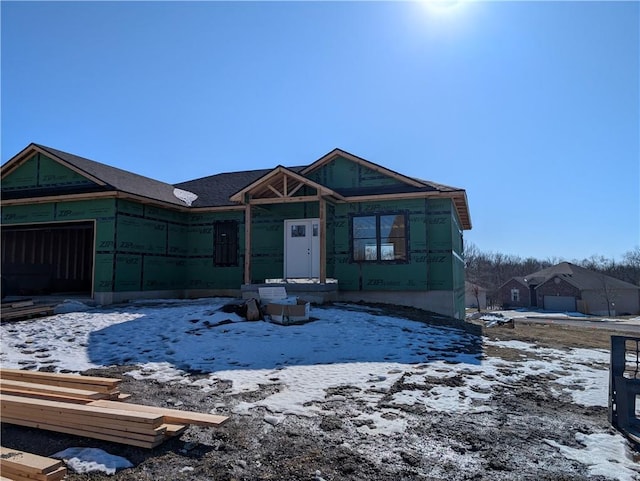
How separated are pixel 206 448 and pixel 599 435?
3906mm

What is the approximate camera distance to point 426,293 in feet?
44.3

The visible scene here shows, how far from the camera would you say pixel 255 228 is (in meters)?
15.7

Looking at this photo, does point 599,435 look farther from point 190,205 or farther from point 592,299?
point 592,299

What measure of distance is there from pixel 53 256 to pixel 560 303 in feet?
171

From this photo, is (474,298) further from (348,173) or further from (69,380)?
(69,380)

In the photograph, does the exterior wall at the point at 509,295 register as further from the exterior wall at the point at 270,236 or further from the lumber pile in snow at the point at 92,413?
the lumber pile in snow at the point at 92,413

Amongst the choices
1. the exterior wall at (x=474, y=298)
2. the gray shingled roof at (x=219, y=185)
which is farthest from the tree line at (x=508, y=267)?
the gray shingled roof at (x=219, y=185)

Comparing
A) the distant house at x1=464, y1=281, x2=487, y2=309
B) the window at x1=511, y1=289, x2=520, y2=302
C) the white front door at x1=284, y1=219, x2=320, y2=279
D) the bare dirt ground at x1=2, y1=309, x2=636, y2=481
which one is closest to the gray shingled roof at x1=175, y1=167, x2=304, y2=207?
the white front door at x1=284, y1=219, x2=320, y2=279

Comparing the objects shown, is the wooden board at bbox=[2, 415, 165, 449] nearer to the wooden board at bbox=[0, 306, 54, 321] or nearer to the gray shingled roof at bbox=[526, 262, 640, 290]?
the wooden board at bbox=[0, 306, 54, 321]

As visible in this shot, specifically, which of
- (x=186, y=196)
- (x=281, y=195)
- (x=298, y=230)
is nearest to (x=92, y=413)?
(x=281, y=195)

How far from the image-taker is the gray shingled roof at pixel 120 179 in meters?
14.4

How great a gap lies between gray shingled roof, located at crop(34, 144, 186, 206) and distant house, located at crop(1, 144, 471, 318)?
9cm

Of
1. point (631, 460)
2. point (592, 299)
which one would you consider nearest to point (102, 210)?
point (631, 460)

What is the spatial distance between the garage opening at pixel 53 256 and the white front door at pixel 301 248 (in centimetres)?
815
